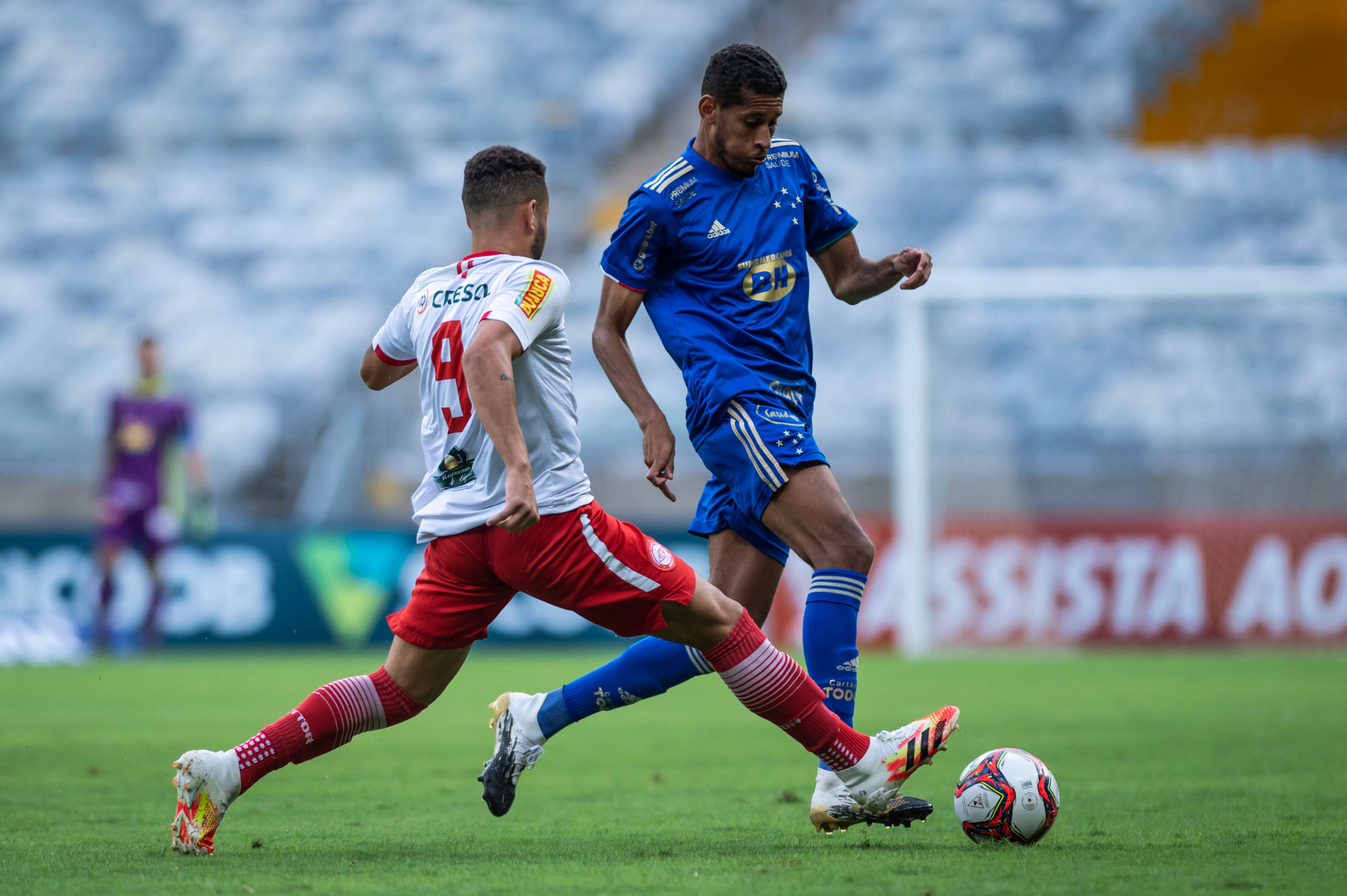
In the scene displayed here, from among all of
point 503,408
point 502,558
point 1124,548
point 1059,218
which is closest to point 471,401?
point 503,408

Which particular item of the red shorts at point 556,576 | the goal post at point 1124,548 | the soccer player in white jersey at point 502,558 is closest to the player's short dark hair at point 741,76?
the soccer player in white jersey at point 502,558

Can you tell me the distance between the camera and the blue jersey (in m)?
4.25

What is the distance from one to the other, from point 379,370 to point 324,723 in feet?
2.95

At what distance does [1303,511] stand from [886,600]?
10.7 ft

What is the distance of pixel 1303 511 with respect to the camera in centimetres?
1155

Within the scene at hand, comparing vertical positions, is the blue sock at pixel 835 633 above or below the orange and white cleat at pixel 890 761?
above

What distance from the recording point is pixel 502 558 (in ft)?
11.7

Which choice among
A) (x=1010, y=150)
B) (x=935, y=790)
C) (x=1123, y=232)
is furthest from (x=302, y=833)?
(x=1010, y=150)

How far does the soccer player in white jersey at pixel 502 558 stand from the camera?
356cm

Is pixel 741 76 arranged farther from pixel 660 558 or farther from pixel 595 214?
pixel 595 214

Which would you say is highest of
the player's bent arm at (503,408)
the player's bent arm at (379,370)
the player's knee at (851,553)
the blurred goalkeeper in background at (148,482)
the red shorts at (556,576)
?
the blurred goalkeeper in background at (148,482)

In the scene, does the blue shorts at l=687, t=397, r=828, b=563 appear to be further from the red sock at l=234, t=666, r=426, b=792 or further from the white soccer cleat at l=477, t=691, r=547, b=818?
the red sock at l=234, t=666, r=426, b=792

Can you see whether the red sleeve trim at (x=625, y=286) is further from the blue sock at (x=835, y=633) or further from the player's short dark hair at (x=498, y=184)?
the blue sock at (x=835, y=633)

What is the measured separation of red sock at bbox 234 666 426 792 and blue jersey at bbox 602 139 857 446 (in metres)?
1.15
